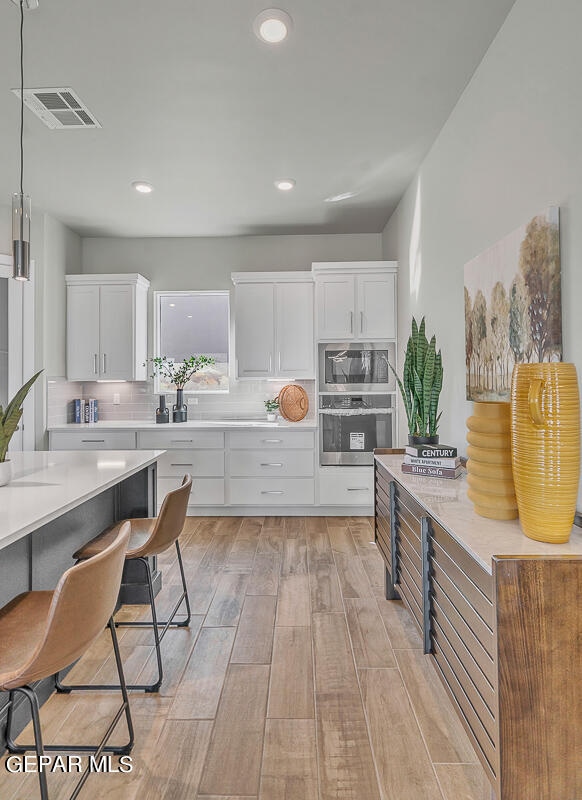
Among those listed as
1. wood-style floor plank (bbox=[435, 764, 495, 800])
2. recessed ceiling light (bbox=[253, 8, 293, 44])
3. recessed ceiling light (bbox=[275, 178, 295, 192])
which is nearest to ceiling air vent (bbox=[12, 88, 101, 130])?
recessed ceiling light (bbox=[253, 8, 293, 44])

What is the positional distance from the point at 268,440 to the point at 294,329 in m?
1.12

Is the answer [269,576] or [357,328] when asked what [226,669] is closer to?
[269,576]

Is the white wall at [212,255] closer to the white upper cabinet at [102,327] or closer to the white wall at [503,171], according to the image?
the white upper cabinet at [102,327]

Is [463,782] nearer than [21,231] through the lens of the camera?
Yes

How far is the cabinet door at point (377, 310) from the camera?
15.0 ft

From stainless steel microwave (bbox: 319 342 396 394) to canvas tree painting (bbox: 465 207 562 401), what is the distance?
6.55 feet

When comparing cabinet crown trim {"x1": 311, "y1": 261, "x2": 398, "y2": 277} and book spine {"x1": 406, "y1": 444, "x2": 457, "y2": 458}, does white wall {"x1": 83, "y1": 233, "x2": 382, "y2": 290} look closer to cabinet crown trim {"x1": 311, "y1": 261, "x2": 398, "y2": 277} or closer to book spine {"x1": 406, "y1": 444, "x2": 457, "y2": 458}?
cabinet crown trim {"x1": 311, "y1": 261, "x2": 398, "y2": 277}

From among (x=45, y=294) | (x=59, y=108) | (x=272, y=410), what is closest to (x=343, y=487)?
(x=272, y=410)

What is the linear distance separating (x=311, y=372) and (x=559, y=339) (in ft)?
10.5

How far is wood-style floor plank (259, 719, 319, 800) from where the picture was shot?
1.49 meters

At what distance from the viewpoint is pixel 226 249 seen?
206 inches

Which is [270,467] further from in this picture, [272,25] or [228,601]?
[272,25]

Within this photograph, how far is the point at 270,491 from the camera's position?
15.1 ft

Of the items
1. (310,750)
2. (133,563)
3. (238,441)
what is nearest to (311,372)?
(238,441)
